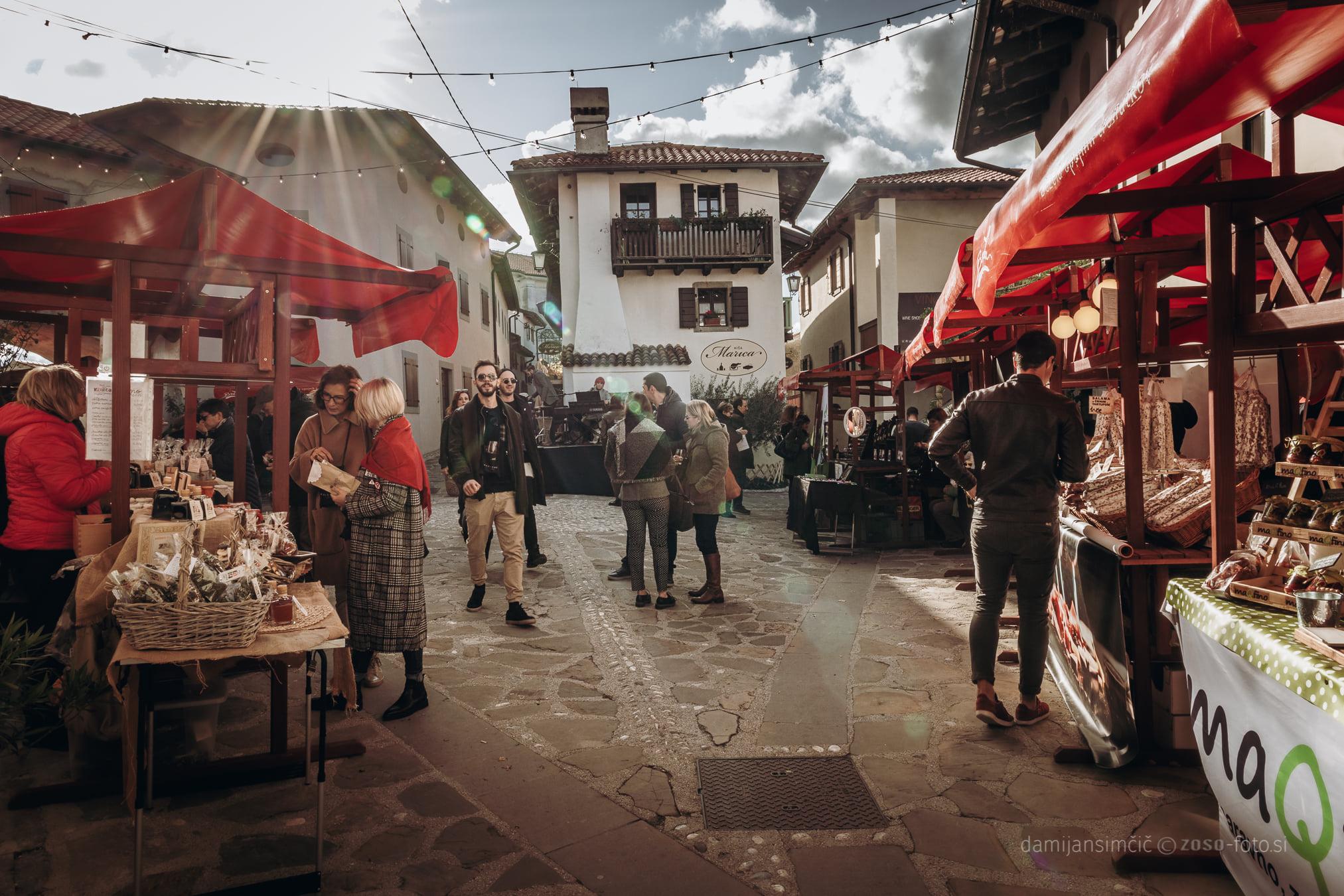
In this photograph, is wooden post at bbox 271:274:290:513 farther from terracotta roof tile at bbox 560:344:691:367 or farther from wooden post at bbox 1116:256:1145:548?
terracotta roof tile at bbox 560:344:691:367

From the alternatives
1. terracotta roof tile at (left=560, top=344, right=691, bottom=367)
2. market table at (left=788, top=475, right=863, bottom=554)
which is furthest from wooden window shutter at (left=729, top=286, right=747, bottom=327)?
market table at (left=788, top=475, right=863, bottom=554)

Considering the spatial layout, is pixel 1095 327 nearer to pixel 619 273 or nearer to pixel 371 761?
pixel 371 761

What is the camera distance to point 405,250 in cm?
2055

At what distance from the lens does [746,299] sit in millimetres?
24188

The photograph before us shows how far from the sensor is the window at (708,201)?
2419cm

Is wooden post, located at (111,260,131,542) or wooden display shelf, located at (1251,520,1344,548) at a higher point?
wooden post, located at (111,260,131,542)

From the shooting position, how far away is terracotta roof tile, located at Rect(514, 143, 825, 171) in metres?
23.4

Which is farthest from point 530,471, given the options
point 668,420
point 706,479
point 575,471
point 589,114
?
point 589,114

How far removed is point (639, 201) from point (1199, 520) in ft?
72.2

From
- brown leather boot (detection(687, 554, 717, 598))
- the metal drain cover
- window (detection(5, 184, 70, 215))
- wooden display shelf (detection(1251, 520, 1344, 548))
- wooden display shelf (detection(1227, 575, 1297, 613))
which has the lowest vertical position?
the metal drain cover

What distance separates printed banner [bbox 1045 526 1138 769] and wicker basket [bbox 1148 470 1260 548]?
33cm

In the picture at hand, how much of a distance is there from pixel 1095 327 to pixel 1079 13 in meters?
5.40

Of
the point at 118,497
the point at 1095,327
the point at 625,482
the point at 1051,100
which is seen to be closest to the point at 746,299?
the point at 1051,100

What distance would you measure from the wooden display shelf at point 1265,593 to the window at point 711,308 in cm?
2192
